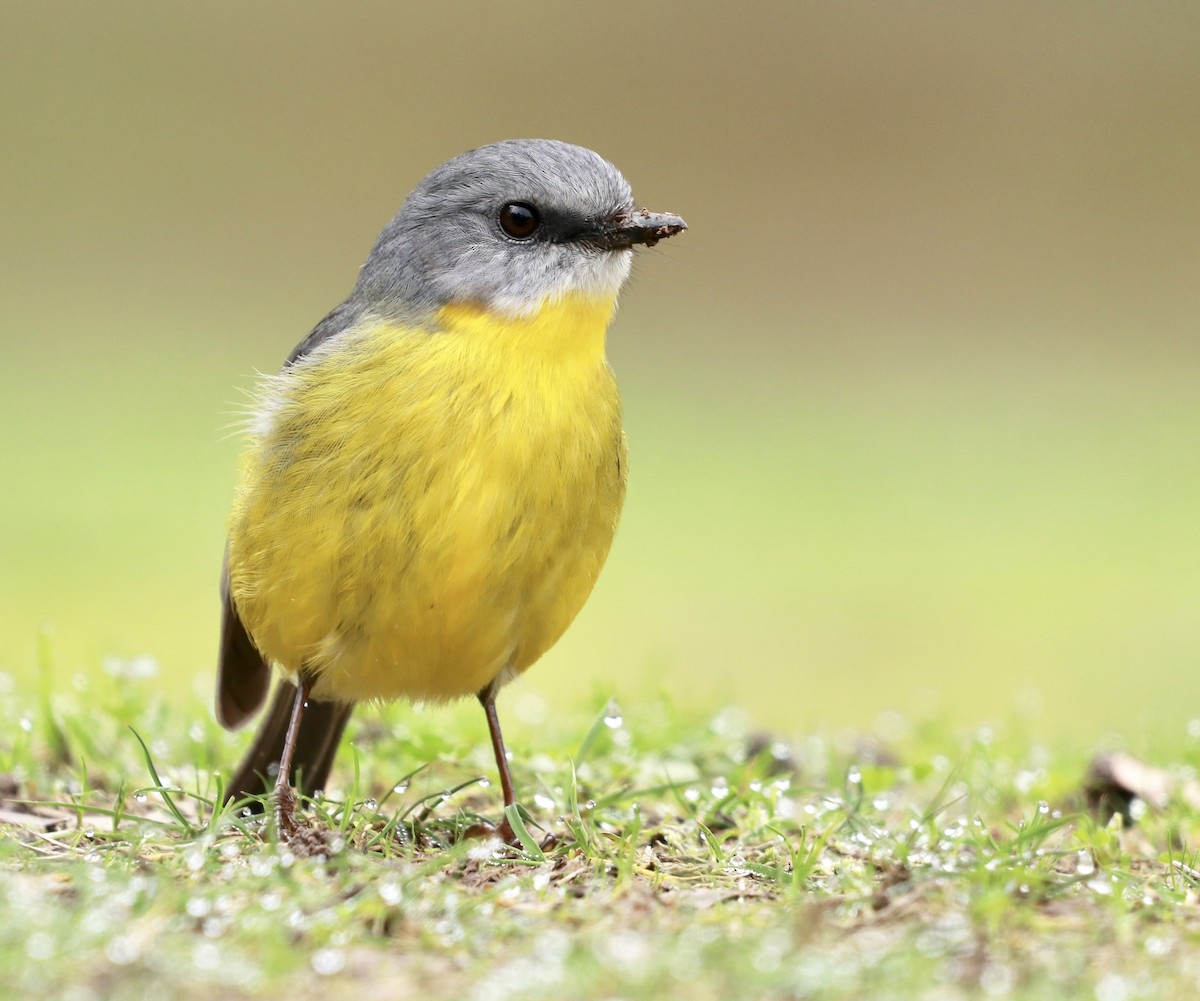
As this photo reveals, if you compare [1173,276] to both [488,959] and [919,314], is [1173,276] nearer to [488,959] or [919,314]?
[919,314]

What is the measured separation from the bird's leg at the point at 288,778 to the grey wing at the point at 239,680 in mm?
224

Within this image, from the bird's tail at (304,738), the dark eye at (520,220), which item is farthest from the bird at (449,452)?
the bird's tail at (304,738)

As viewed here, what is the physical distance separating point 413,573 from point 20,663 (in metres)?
5.33

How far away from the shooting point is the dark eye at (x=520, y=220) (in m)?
4.88

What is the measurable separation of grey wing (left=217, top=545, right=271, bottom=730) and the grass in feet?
0.77

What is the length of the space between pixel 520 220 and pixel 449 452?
83 centimetres

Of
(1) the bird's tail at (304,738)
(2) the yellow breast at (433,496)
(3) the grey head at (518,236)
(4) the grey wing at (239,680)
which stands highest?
(3) the grey head at (518,236)

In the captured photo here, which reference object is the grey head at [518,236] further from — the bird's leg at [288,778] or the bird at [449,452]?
the bird's leg at [288,778]

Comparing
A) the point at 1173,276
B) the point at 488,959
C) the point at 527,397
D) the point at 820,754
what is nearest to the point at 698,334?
the point at 1173,276

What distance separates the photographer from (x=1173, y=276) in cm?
2203

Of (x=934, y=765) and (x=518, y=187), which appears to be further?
(x=934, y=765)

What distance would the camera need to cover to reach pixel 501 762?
16.6 ft

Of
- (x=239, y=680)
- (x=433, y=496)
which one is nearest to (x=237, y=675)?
(x=239, y=680)

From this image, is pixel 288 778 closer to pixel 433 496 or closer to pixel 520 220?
pixel 433 496
